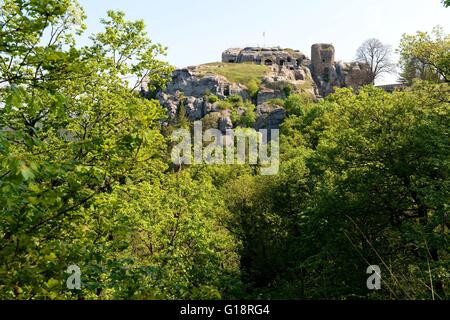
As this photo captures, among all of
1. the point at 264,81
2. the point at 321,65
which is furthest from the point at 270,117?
the point at 321,65

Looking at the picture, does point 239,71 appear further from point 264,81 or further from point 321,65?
point 321,65

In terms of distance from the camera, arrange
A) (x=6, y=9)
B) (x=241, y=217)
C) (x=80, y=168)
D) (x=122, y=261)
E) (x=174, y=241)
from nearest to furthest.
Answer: (x=80, y=168), (x=122, y=261), (x=6, y=9), (x=174, y=241), (x=241, y=217)

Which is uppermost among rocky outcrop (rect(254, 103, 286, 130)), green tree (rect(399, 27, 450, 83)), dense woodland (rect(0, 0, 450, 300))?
rocky outcrop (rect(254, 103, 286, 130))

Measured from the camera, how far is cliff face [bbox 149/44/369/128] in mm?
107625

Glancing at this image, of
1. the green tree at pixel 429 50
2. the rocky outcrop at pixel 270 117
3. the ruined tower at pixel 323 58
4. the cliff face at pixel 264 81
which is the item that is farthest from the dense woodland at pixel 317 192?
the ruined tower at pixel 323 58

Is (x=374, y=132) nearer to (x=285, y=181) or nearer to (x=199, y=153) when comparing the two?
(x=285, y=181)

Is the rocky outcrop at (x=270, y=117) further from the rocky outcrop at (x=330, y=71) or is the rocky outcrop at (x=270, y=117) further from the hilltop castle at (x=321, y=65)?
the rocky outcrop at (x=330, y=71)

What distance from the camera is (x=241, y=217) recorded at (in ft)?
106

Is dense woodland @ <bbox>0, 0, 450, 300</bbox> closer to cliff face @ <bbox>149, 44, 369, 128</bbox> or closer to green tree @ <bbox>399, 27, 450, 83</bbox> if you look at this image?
green tree @ <bbox>399, 27, 450, 83</bbox>

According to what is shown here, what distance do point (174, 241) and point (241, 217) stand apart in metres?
13.1

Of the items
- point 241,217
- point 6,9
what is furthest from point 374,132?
point 6,9

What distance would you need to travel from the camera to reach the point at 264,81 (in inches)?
4690

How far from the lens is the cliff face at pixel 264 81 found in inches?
4237

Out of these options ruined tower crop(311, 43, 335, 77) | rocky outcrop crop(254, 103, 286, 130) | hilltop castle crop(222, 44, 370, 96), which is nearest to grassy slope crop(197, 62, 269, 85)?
hilltop castle crop(222, 44, 370, 96)
